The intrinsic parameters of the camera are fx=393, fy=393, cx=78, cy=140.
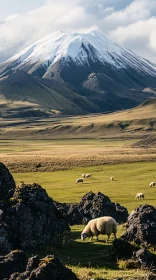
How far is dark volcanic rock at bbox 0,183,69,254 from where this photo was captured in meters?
28.2

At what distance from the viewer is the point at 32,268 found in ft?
58.0

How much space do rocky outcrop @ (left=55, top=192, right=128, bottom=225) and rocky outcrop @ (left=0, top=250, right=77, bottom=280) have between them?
68.9 feet

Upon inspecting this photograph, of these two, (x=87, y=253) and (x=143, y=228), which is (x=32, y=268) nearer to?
(x=87, y=253)

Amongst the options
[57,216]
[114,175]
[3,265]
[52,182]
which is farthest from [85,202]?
[114,175]

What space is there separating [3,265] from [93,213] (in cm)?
2248

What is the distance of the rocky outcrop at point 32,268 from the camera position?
16891 millimetres

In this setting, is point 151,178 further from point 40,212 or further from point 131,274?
point 131,274

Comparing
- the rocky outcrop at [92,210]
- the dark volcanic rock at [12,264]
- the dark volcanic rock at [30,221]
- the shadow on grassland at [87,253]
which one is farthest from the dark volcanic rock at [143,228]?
the rocky outcrop at [92,210]

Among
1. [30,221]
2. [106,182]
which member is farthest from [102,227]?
[106,182]

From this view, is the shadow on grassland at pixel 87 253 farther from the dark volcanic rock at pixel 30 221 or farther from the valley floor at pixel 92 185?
the dark volcanic rock at pixel 30 221

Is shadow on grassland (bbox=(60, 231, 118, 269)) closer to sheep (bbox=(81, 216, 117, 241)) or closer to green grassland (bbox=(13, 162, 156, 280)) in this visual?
green grassland (bbox=(13, 162, 156, 280))

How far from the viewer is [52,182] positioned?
7712cm

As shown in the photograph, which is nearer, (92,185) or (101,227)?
(101,227)

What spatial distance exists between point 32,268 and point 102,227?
13.0 meters
